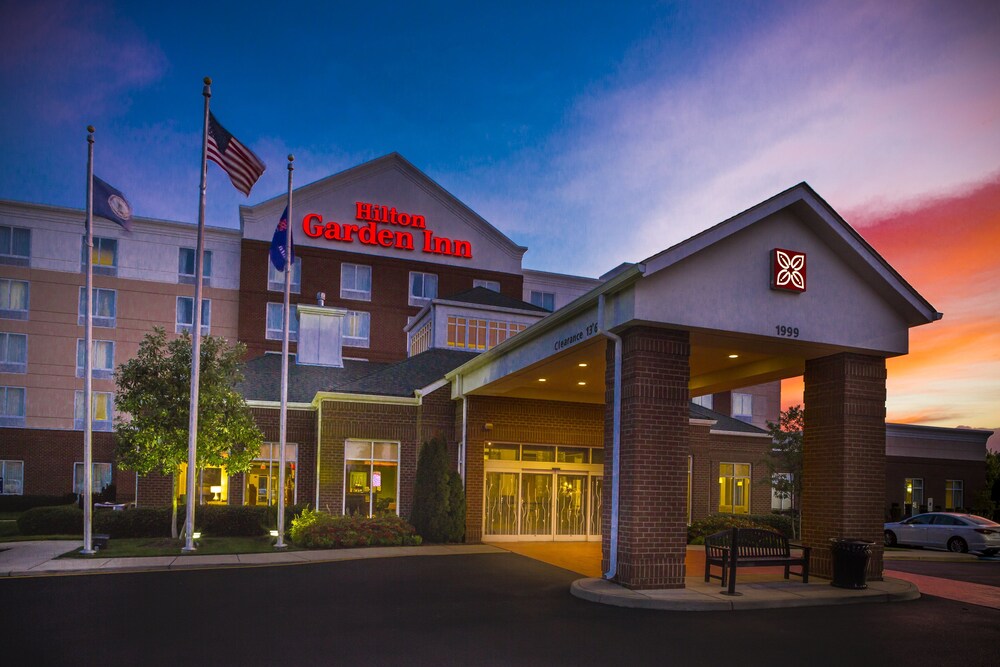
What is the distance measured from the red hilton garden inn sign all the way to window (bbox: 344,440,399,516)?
23.5 m

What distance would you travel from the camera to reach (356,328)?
46250 mm

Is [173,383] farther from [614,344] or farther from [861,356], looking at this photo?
[861,356]

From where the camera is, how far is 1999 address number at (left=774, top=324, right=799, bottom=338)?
45.9 feet

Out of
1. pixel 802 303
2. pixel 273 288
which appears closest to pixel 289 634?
pixel 802 303

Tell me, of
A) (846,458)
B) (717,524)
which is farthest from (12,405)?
(846,458)

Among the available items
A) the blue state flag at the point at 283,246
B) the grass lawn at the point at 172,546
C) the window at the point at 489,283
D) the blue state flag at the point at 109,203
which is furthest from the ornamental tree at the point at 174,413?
the window at the point at 489,283

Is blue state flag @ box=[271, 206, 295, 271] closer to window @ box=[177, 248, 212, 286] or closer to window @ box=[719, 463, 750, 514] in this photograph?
window @ box=[719, 463, 750, 514]

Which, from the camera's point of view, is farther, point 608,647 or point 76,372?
point 76,372

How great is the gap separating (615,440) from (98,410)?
3814 cm

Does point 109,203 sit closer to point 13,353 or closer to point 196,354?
point 196,354

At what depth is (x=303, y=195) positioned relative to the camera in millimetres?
45500

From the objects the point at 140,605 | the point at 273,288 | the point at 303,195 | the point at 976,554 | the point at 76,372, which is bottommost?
the point at 976,554

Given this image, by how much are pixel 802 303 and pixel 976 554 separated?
56.2 ft

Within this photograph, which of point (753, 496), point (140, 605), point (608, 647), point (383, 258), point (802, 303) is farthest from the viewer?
point (383, 258)
